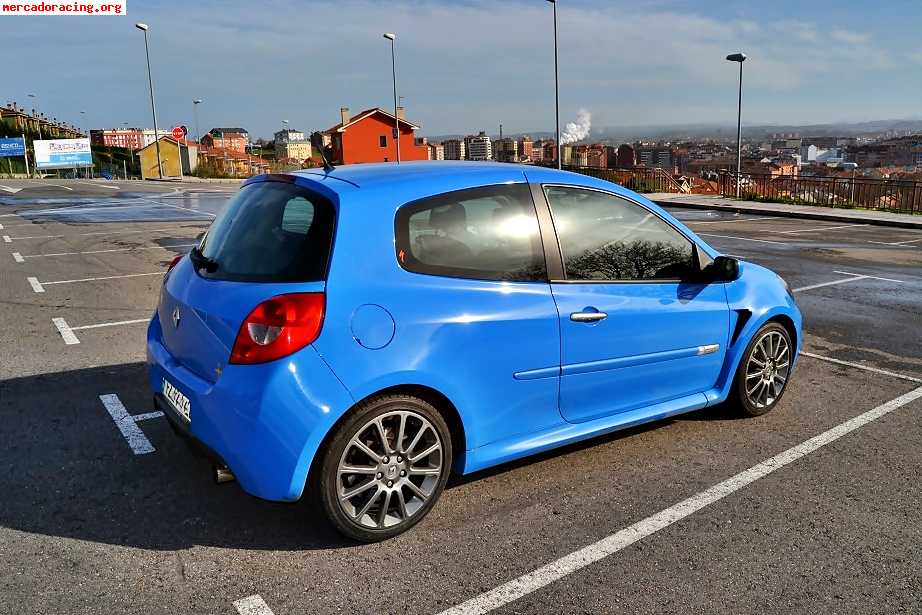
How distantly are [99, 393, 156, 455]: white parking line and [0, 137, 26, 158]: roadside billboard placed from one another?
221 feet

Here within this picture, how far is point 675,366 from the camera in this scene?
4293mm

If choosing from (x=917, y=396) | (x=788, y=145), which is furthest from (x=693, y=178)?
(x=788, y=145)

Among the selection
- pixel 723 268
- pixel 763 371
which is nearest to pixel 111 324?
pixel 723 268

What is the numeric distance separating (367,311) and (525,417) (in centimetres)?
102

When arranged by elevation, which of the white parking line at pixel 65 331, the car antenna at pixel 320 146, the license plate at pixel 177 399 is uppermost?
the car antenna at pixel 320 146

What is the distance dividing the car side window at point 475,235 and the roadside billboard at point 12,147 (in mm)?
69595

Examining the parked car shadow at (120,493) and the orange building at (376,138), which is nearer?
the parked car shadow at (120,493)

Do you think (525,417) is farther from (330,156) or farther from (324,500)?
(330,156)

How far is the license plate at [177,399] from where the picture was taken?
345 cm

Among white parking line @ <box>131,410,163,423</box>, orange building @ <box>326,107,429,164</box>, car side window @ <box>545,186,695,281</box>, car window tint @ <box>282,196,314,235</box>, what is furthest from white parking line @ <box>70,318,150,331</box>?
orange building @ <box>326,107,429,164</box>

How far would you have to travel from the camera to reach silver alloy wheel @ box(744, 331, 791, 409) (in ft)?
15.9

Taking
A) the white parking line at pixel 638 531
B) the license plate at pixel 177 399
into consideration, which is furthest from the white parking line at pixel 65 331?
the white parking line at pixel 638 531

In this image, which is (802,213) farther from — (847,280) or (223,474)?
(223,474)

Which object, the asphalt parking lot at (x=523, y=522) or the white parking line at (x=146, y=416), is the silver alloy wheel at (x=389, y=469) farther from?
the white parking line at (x=146, y=416)
